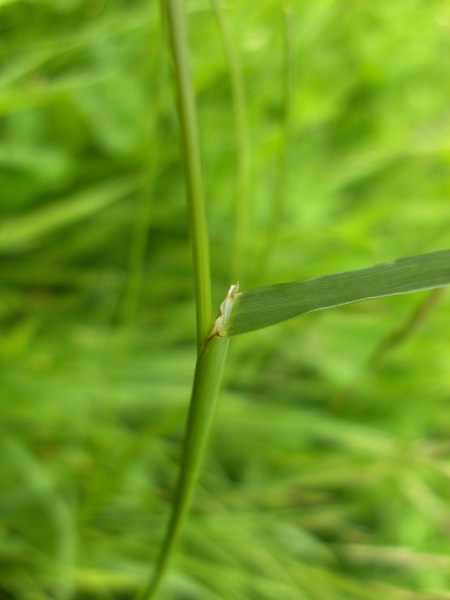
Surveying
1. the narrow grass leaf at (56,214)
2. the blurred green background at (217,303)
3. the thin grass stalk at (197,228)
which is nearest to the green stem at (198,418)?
the thin grass stalk at (197,228)

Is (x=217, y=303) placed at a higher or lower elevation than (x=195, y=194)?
higher

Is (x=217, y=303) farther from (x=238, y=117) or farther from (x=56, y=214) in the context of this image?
(x=238, y=117)

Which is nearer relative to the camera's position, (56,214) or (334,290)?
(334,290)

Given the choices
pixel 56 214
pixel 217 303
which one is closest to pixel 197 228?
pixel 56 214

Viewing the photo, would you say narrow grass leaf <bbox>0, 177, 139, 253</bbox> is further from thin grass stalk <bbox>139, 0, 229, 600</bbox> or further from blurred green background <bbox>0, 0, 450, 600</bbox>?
thin grass stalk <bbox>139, 0, 229, 600</bbox>

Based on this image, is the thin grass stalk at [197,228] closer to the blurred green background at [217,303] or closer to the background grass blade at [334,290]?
the background grass blade at [334,290]

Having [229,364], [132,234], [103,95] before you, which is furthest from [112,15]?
[229,364]

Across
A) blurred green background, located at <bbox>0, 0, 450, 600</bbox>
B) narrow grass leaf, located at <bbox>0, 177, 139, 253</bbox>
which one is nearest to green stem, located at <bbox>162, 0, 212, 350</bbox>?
blurred green background, located at <bbox>0, 0, 450, 600</bbox>

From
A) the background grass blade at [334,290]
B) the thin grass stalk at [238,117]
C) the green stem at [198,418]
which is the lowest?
the green stem at [198,418]
